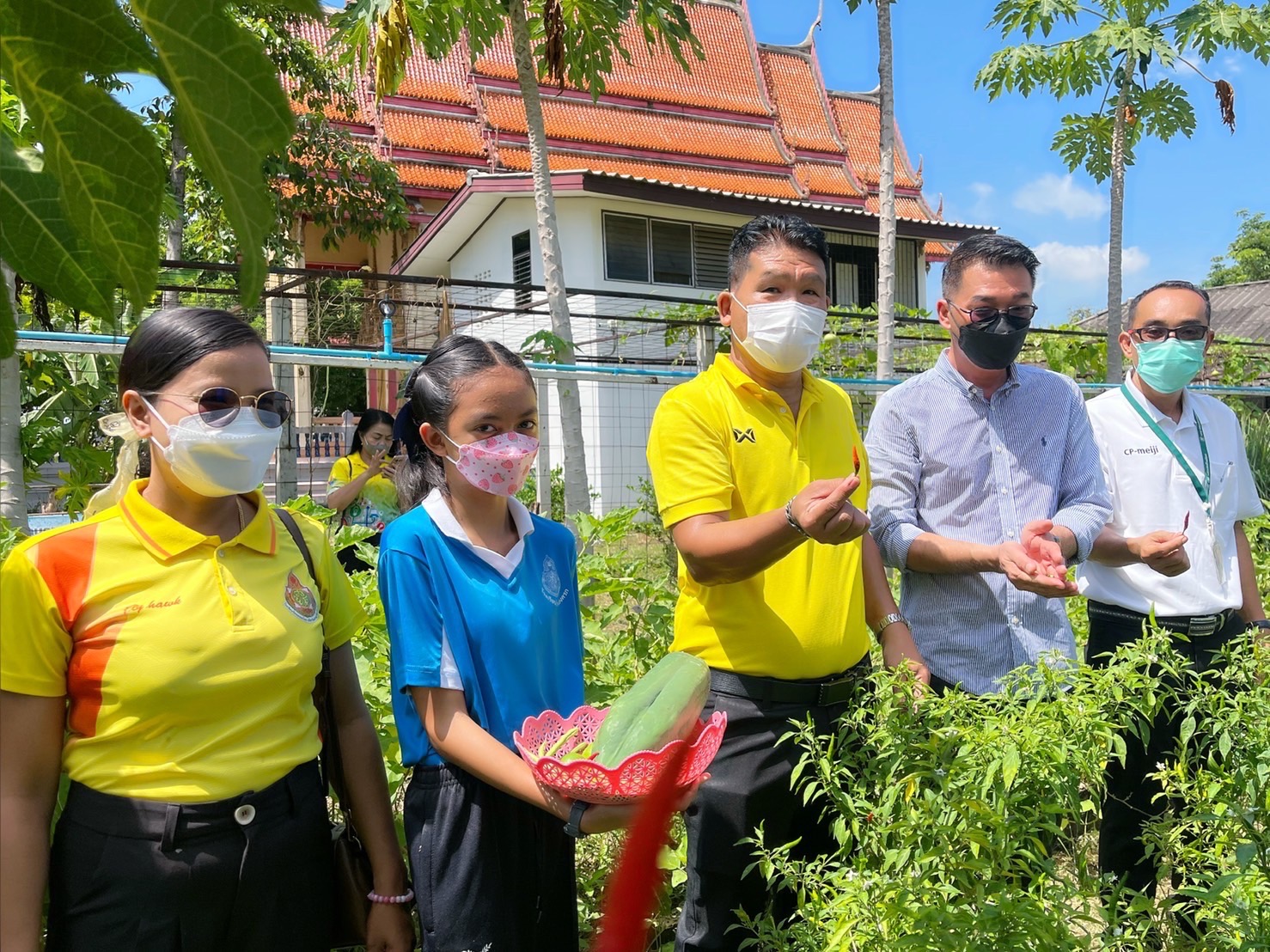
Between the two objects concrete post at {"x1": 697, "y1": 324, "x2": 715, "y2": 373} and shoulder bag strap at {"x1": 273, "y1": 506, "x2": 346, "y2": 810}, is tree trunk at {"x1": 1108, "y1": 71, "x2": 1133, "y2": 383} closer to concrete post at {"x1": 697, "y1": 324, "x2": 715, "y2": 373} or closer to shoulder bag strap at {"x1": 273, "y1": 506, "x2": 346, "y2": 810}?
concrete post at {"x1": 697, "y1": 324, "x2": 715, "y2": 373}

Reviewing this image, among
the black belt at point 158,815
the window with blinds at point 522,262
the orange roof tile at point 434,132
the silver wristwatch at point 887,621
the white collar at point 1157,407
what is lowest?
the black belt at point 158,815

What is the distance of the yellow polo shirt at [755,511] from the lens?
2.08 meters

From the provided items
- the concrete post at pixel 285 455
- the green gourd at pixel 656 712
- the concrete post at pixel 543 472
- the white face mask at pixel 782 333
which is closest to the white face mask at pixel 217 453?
the green gourd at pixel 656 712

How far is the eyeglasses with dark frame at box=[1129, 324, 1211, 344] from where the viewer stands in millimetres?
3049

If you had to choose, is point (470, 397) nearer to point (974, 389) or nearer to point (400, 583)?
point (400, 583)

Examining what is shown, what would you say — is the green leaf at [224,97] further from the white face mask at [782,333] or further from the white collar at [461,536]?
the white face mask at [782,333]

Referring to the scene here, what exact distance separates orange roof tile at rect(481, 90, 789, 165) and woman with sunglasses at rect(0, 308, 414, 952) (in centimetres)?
1639

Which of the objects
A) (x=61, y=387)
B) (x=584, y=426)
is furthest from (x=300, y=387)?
(x=61, y=387)

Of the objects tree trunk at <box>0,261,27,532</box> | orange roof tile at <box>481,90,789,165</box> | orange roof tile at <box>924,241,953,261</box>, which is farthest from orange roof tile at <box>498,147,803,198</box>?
tree trunk at <box>0,261,27,532</box>

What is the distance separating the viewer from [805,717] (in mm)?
2119

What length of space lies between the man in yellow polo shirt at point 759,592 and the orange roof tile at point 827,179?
675 inches

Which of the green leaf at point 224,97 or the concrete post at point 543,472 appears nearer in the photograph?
the green leaf at point 224,97

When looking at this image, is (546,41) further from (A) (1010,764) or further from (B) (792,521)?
(A) (1010,764)

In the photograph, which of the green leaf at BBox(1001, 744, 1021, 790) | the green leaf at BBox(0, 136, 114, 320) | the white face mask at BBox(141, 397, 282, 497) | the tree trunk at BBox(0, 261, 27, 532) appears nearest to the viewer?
the green leaf at BBox(0, 136, 114, 320)
